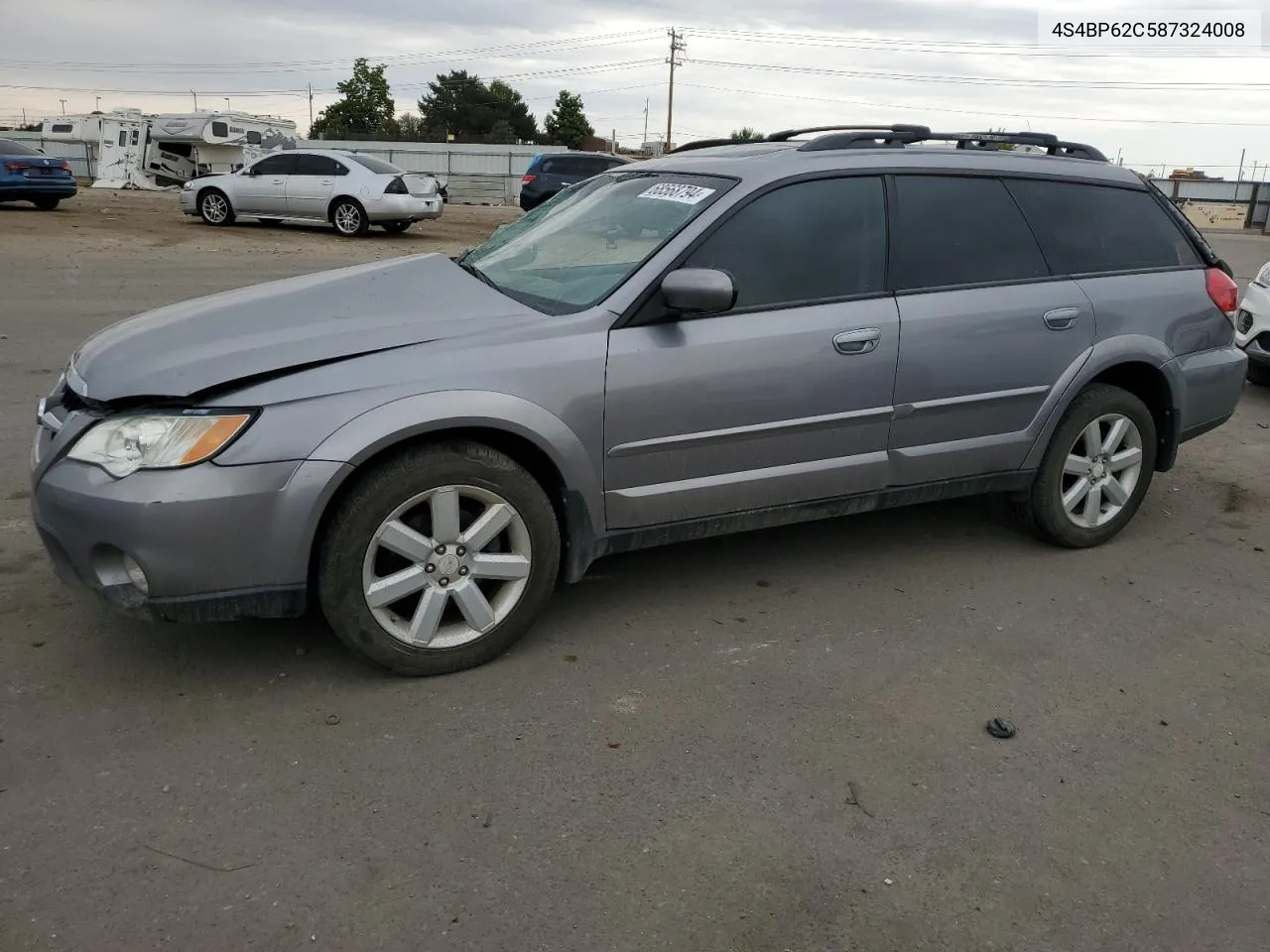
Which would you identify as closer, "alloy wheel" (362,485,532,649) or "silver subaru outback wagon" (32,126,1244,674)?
"silver subaru outback wagon" (32,126,1244,674)

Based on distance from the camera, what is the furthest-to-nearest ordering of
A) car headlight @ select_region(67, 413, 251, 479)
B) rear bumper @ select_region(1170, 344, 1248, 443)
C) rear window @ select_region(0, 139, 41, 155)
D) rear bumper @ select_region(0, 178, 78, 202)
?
rear window @ select_region(0, 139, 41, 155), rear bumper @ select_region(0, 178, 78, 202), rear bumper @ select_region(1170, 344, 1248, 443), car headlight @ select_region(67, 413, 251, 479)

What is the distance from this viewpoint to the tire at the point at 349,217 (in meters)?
19.5

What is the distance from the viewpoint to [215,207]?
20750 millimetres

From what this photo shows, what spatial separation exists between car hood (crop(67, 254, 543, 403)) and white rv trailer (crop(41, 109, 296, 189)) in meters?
30.3

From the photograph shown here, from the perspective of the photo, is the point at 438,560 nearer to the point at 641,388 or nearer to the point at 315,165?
the point at 641,388

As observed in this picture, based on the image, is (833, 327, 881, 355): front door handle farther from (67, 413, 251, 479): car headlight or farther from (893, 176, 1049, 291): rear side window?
(67, 413, 251, 479): car headlight

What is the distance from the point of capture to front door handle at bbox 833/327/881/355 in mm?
3934

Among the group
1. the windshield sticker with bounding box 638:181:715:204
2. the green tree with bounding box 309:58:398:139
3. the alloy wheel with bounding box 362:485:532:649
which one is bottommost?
the alloy wheel with bounding box 362:485:532:649

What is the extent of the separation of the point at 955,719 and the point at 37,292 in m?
10.9

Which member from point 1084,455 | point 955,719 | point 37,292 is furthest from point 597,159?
point 955,719

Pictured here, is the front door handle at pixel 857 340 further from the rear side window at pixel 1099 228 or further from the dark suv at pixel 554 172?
the dark suv at pixel 554 172

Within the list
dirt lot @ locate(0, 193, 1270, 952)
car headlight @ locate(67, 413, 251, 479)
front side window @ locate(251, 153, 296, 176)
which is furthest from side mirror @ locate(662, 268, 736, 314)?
front side window @ locate(251, 153, 296, 176)

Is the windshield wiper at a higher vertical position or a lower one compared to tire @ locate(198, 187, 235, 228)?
lower

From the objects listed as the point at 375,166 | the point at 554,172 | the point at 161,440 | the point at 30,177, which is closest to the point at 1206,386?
the point at 161,440
